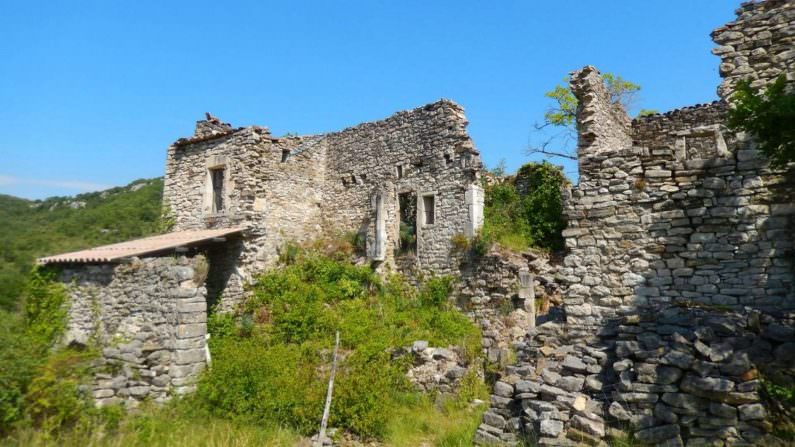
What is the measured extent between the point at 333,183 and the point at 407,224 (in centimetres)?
336

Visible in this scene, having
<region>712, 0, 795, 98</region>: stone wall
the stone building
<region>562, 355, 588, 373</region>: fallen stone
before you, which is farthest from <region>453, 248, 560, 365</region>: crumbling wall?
<region>712, 0, 795, 98</region>: stone wall

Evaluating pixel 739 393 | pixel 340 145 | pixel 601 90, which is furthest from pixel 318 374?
pixel 601 90

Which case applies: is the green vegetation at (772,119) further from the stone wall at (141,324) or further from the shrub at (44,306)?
the shrub at (44,306)

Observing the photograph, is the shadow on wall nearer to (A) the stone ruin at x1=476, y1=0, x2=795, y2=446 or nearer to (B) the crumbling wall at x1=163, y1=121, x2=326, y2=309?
(A) the stone ruin at x1=476, y1=0, x2=795, y2=446

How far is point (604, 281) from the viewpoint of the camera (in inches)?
270

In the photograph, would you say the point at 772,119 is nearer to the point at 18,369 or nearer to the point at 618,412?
the point at 618,412

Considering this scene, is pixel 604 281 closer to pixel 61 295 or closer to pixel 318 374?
pixel 318 374

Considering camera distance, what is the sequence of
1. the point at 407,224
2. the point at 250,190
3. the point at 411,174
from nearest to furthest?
1. the point at 411,174
2. the point at 250,190
3. the point at 407,224

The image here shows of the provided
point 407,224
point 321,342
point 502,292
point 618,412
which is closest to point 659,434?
A: point 618,412

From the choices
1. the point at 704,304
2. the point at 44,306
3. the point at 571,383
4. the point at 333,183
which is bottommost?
the point at 571,383

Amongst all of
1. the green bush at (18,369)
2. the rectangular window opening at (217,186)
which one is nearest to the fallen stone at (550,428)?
the green bush at (18,369)

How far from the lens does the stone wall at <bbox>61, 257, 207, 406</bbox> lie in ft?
28.2

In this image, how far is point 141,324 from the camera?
31.6ft

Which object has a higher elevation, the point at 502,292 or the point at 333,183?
the point at 333,183
